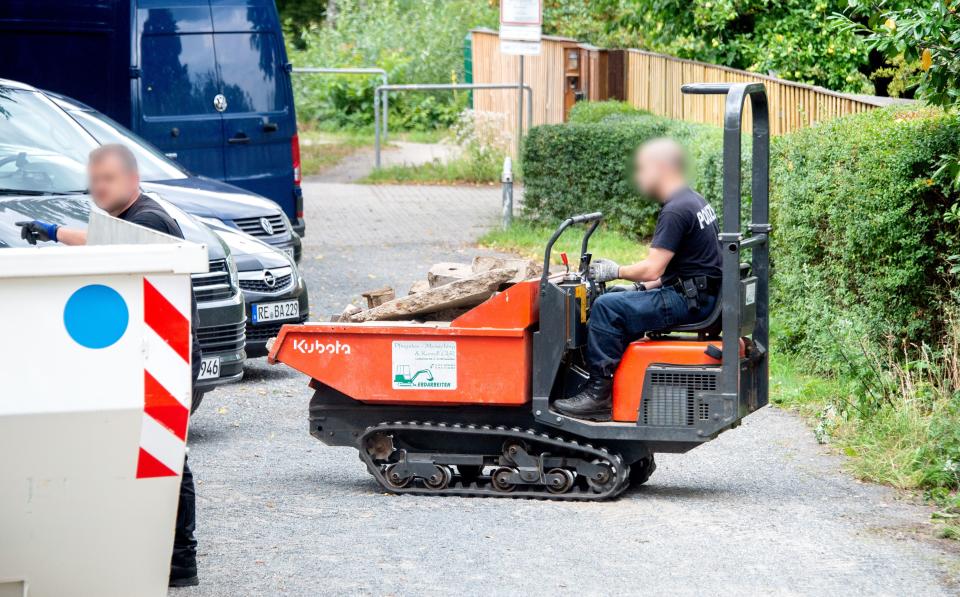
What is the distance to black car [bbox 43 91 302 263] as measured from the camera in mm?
9992

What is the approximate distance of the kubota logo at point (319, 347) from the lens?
684 cm

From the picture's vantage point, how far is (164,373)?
4098 millimetres

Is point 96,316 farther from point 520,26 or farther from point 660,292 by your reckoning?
point 520,26

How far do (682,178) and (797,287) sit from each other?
10.5 ft

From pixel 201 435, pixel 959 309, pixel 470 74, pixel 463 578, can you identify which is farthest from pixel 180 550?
pixel 470 74

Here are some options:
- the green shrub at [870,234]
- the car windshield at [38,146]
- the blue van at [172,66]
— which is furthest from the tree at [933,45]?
the blue van at [172,66]

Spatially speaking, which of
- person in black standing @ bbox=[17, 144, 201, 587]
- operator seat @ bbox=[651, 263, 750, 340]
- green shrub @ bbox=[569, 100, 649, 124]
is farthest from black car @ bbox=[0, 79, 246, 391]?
green shrub @ bbox=[569, 100, 649, 124]

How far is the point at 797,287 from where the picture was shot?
32.0 ft

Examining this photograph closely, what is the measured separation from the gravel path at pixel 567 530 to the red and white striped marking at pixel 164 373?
1.34 meters

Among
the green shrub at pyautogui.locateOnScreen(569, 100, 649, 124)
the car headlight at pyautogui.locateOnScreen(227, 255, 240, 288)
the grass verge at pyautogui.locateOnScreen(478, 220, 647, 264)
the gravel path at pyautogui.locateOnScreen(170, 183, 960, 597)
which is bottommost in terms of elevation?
the gravel path at pyautogui.locateOnScreen(170, 183, 960, 597)

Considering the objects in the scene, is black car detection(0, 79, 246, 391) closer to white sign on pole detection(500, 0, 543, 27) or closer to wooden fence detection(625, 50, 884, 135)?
wooden fence detection(625, 50, 884, 135)

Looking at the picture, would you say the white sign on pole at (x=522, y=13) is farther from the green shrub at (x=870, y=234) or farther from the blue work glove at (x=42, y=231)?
the blue work glove at (x=42, y=231)

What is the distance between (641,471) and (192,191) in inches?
191

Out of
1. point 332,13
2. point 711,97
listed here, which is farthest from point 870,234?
point 332,13
